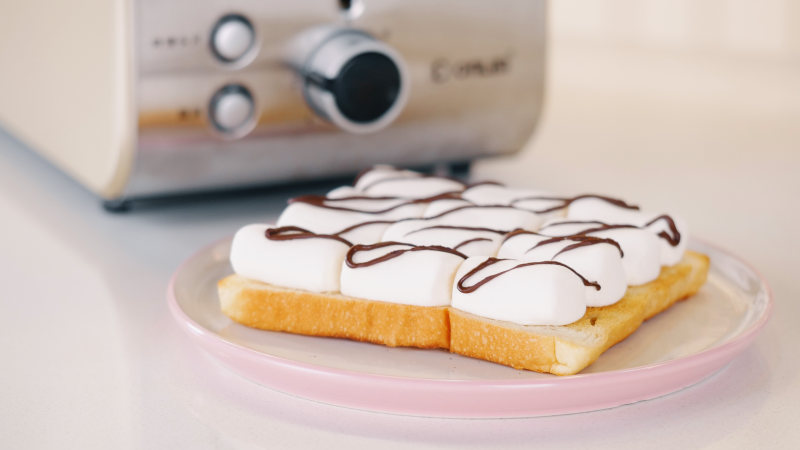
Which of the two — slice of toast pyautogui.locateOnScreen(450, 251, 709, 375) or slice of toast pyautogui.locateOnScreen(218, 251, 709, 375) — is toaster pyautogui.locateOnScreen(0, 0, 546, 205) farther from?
slice of toast pyautogui.locateOnScreen(450, 251, 709, 375)

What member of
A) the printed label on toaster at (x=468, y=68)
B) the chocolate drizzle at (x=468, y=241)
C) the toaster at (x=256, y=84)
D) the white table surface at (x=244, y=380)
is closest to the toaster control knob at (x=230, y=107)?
the toaster at (x=256, y=84)

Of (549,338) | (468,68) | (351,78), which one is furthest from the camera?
(468,68)

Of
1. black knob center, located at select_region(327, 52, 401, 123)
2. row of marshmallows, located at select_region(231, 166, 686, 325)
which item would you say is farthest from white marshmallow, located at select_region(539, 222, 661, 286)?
black knob center, located at select_region(327, 52, 401, 123)

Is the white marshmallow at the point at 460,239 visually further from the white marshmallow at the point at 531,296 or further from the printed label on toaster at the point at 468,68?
the printed label on toaster at the point at 468,68

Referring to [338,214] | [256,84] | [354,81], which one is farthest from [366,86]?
Answer: [338,214]

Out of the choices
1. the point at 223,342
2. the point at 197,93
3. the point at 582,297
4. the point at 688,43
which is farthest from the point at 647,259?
the point at 688,43

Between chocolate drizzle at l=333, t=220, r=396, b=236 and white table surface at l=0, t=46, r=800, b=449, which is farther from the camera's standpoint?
chocolate drizzle at l=333, t=220, r=396, b=236

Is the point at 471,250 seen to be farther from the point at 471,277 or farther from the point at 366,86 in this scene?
the point at 366,86
